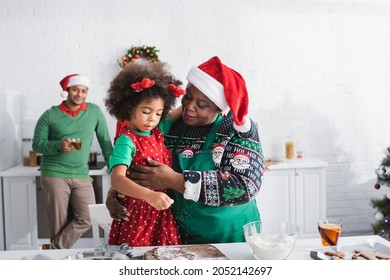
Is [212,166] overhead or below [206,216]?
overhead

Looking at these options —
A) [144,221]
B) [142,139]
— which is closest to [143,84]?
[142,139]

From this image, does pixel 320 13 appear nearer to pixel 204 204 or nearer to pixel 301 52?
pixel 301 52

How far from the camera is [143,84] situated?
133cm

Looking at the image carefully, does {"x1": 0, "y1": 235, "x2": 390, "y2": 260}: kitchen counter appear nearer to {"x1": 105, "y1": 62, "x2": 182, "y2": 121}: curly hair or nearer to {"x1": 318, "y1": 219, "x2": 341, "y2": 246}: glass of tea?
{"x1": 318, "y1": 219, "x2": 341, "y2": 246}: glass of tea

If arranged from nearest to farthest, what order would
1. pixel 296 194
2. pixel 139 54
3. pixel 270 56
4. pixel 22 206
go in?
pixel 22 206, pixel 296 194, pixel 139 54, pixel 270 56

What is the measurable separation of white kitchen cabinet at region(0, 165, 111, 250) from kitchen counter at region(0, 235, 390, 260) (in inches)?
78.5

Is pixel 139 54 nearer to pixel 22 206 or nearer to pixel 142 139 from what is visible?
pixel 22 206

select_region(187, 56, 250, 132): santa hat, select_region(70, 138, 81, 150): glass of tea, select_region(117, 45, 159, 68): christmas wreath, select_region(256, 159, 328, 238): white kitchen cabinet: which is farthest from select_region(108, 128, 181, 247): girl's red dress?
select_region(117, 45, 159, 68): christmas wreath

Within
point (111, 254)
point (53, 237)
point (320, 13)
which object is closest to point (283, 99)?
point (320, 13)

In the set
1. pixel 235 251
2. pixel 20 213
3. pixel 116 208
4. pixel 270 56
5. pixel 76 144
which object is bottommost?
pixel 20 213

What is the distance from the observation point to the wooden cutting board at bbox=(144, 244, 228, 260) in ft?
3.80

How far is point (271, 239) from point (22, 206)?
2.53 metres

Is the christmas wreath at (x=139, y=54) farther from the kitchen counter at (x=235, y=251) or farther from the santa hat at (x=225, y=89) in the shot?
the kitchen counter at (x=235, y=251)

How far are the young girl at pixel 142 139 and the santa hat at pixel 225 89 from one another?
3.2 inches
